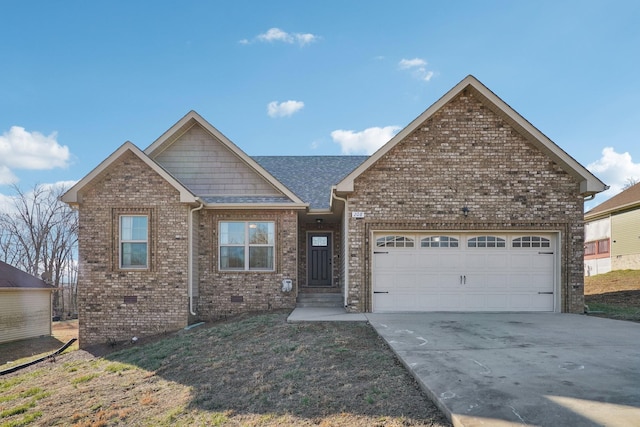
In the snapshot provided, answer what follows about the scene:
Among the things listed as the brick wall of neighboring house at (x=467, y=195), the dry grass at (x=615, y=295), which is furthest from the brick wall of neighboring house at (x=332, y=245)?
the dry grass at (x=615, y=295)

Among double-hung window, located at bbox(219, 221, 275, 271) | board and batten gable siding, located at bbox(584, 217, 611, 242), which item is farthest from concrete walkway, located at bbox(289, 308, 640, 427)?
board and batten gable siding, located at bbox(584, 217, 611, 242)

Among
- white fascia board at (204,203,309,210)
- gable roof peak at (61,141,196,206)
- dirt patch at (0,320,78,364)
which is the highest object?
gable roof peak at (61,141,196,206)

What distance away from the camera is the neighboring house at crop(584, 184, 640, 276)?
23.0 metres

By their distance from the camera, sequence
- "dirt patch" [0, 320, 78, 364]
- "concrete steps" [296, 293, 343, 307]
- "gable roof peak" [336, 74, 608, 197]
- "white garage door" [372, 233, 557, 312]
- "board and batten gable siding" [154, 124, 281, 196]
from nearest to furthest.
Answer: "gable roof peak" [336, 74, 608, 197] → "white garage door" [372, 233, 557, 312] → "concrete steps" [296, 293, 343, 307] → "board and batten gable siding" [154, 124, 281, 196] → "dirt patch" [0, 320, 78, 364]

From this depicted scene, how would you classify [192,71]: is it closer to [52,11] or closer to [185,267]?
[52,11]

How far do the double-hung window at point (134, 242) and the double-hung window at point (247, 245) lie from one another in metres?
2.12

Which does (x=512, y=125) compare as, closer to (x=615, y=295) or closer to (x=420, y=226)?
(x=420, y=226)

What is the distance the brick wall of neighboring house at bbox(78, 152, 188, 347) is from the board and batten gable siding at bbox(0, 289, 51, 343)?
370 inches

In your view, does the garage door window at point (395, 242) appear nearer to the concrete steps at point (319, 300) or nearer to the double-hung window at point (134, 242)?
the concrete steps at point (319, 300)

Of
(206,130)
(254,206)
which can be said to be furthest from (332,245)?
(206,130)

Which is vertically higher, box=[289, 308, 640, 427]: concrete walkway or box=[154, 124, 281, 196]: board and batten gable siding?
box=[154, 124, 281, 196]: board and batten gable siding

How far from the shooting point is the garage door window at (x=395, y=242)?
1138 cm

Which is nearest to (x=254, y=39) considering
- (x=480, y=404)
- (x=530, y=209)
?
(x=530, y=209)

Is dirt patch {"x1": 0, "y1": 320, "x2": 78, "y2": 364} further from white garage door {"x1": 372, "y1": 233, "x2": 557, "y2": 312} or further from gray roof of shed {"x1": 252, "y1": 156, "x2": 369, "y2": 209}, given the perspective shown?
white garage door {"x1": 372, "y1": 233, "x2": 557, "y2": 312}
